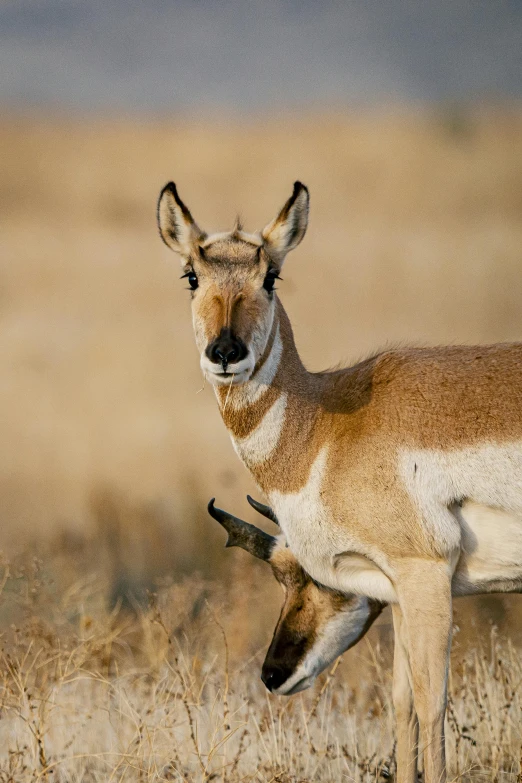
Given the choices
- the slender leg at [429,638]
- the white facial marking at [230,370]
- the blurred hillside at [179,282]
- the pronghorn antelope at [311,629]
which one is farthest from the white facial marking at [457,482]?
the blurred hillside at [179,282]

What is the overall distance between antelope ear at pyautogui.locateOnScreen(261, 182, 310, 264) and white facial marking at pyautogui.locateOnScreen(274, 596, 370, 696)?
7.14 ft

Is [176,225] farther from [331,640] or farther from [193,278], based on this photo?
[331,640]

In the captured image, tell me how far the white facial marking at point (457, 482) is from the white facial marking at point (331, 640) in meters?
1.30

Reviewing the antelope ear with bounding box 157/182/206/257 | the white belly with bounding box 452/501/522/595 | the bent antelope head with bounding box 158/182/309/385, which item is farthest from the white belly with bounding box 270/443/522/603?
the antelope ear with bounding box 157/182/206/257

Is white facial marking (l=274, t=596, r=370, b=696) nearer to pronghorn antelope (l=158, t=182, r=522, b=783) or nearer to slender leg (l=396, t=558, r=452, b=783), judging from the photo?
pronghorn antelope (l=158, t=182, r=522, b=783)

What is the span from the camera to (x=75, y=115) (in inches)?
2098

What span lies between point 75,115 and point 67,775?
49290mm

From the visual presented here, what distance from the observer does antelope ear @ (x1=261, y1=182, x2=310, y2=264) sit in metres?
6.62

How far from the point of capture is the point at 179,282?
76.6 ft

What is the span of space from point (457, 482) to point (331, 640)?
1634 millimetres

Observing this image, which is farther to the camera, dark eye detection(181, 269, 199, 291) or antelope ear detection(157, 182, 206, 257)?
antelope ear detection(157, 182, 206, 257)

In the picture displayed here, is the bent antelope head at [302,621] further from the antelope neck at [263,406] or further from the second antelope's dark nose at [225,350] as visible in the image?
the second antelope's dark nose at [225,350]

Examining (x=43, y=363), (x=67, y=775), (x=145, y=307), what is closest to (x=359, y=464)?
(x=67, y=775)

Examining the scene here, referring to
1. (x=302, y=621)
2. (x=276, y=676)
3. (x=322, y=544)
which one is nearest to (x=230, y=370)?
(x=322, y=544)
